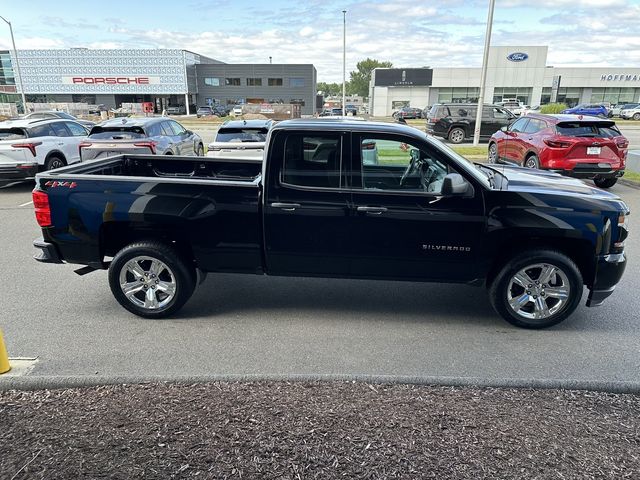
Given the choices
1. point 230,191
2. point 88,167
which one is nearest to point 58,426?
point 230,191

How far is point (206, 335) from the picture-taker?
4309 mm

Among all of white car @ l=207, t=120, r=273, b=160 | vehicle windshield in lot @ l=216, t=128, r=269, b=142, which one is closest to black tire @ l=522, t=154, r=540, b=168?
white car @ l=207, t=120, r=273, b=160

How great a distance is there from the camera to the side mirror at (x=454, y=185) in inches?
160

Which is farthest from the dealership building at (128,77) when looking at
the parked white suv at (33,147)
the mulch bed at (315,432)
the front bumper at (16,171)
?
the mulch bed at (315,432)

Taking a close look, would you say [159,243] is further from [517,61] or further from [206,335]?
[517,61]

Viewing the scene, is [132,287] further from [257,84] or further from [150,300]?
[257,84]

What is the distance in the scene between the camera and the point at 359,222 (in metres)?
4.29

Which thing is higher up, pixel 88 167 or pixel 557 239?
pixel 88 167

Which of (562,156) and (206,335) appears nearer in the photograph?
(206,335)

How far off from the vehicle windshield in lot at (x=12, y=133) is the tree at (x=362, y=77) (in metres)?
121

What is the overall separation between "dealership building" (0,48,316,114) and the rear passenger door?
7011cm

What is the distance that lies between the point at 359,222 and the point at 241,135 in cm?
749

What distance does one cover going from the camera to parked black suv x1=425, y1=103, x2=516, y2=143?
22.5 m

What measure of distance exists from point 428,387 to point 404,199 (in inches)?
64.8
